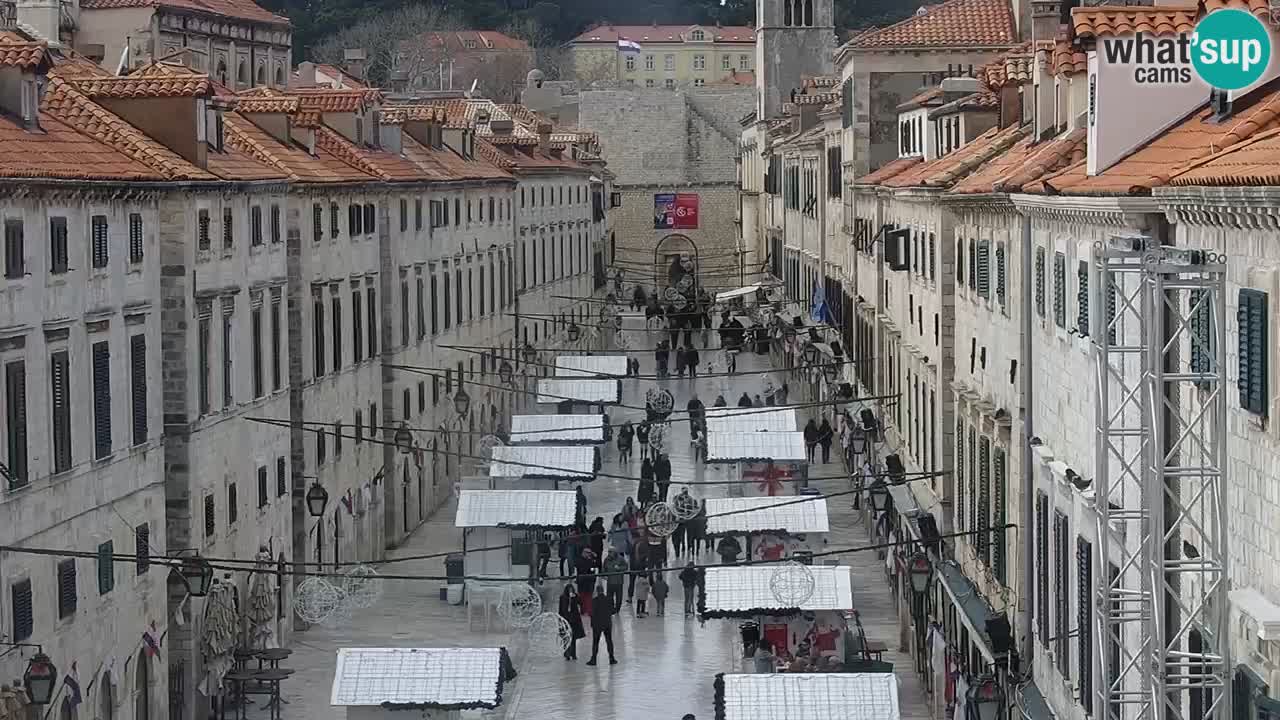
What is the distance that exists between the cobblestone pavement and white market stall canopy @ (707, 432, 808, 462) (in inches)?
82.7

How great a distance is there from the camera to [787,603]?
3353cm

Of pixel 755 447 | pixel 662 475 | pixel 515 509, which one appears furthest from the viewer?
pixel 662 475

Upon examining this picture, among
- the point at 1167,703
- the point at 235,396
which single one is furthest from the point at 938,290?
the point at 1167,703

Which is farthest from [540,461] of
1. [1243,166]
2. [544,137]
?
[544,137]

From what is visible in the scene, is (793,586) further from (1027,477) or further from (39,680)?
(39,680)

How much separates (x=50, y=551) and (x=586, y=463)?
80.3 feet

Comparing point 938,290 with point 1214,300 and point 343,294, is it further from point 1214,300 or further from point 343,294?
point 1214,300

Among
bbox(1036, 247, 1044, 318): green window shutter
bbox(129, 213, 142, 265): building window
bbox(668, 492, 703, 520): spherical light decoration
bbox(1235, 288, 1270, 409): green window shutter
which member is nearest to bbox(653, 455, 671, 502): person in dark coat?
bbox(668, 492, 703, 520): spherical light decoration

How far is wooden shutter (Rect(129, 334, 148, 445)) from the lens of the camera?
101 ft

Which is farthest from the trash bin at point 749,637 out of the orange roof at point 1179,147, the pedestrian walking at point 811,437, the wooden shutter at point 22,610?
the pedestrian walking at point 811,437

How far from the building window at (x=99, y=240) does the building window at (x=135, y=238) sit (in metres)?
1.21

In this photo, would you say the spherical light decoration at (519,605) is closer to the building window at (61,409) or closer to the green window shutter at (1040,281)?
the building window at (61,409)

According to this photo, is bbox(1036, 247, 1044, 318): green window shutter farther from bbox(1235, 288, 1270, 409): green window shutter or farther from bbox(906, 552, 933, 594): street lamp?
bbox(1235, 288, 1270, 409): green window shutter

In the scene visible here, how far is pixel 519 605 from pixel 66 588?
1379 cm
